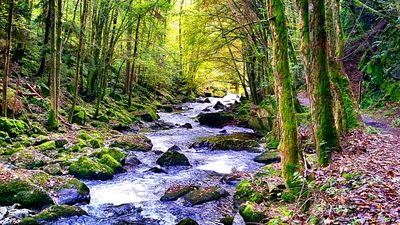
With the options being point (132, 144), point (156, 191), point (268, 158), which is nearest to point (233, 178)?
A: point (156, 191)

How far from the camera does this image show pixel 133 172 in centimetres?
1083

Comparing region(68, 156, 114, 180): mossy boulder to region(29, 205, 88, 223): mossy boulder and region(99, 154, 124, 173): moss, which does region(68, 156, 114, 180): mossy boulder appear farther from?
region(29, 205, 88, 223): mossy boulder

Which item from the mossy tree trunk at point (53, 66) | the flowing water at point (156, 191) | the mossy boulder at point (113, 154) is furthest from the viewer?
the mossy tree trunk at point (53, 66)

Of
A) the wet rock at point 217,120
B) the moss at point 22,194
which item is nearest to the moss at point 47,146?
the moss at point 22,194

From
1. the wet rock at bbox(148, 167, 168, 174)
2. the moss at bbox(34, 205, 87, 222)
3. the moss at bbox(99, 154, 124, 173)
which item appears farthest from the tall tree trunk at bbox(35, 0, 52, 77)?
the moss at bbox(34, 205, 87, 222)

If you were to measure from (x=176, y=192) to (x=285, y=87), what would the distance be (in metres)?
3.71

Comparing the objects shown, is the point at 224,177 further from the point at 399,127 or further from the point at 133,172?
the point at 399,127

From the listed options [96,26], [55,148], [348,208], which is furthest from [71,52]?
[348,208]

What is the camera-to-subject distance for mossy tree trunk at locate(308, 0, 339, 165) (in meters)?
7.55

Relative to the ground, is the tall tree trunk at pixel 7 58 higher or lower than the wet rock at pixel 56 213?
higher

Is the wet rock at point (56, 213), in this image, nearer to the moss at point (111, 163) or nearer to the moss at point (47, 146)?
the moss at point (111, 163)

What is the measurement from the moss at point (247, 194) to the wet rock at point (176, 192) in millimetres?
1335

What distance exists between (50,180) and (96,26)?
12749 millimetres

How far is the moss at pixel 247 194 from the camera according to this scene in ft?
24.4
